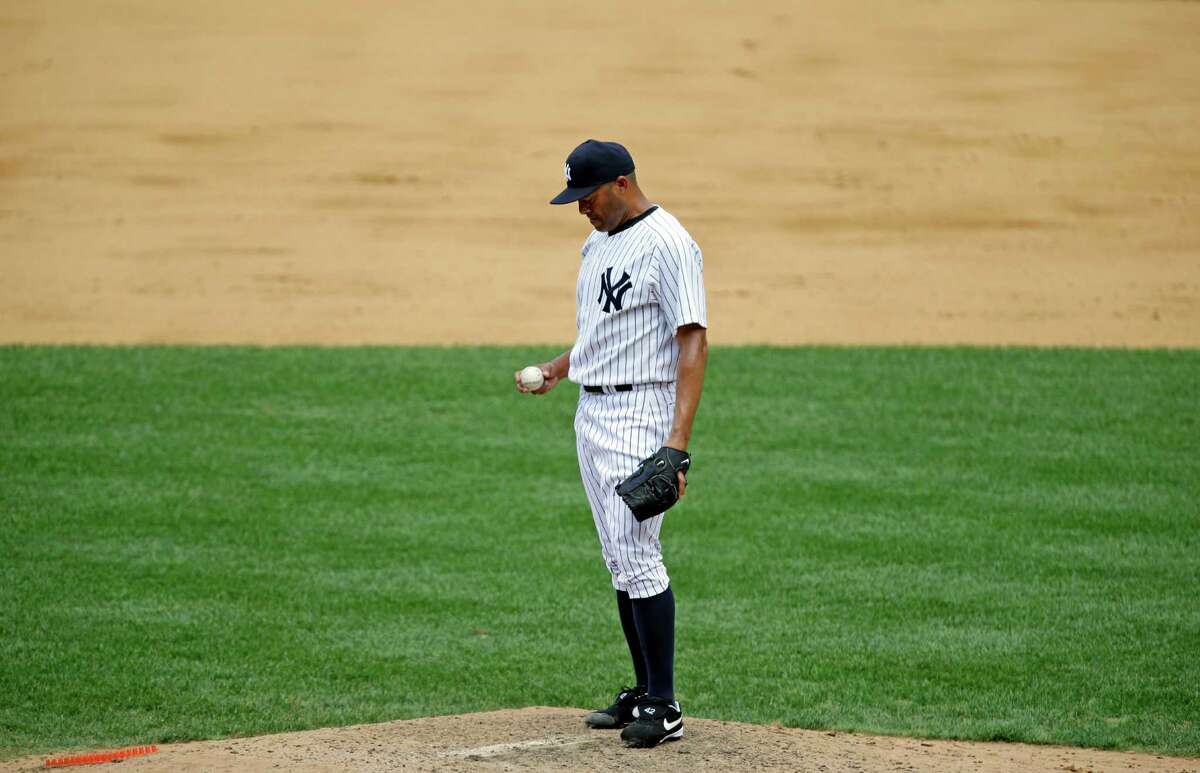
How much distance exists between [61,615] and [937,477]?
478cm

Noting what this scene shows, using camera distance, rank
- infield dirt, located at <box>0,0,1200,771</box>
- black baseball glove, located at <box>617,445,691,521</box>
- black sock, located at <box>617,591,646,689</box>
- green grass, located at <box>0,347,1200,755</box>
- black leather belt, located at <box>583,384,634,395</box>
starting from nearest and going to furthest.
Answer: black baseball glove, located at <box>617,445,691,521</box>, black leather belt, located at <box>583,384,634,395</box>, black sock, located at <box>617,591,646,689</box>, green grass, located at <box>0,347,1200,755</box>, infield dirt, located at <box>0,0,1200,771</box>

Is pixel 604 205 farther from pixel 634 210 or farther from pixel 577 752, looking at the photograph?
pixel 577 752

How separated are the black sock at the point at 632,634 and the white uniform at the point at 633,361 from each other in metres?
0.16

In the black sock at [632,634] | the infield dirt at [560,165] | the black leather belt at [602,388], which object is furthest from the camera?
the infield dirt at [560,165]

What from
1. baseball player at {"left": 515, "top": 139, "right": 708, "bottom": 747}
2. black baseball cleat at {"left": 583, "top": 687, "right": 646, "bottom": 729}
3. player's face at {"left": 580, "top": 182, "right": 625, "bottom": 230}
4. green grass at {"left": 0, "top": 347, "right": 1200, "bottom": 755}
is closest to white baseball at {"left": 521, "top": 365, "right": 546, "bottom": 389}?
baseball player at {"left": 515, "top": 139, "right": 708, "bottom": 747}

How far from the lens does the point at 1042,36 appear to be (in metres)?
18.9

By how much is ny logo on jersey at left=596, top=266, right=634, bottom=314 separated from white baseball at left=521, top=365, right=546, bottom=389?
0.38 metres

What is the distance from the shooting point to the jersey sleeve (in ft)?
15.3

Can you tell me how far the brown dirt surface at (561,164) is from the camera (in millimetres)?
13375

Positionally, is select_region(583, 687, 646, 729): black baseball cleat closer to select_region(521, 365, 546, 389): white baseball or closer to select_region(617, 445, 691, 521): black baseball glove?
select_region(617, 445, 691, 521): black baseball glove

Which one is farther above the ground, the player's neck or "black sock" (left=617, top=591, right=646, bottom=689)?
the player's neck

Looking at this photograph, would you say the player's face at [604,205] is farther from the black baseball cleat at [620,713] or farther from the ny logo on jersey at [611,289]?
the black baseball cleat at [620,713]

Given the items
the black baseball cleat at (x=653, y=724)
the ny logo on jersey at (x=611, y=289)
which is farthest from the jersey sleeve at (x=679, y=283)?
the black baseball cleat at (x=653, y=724)

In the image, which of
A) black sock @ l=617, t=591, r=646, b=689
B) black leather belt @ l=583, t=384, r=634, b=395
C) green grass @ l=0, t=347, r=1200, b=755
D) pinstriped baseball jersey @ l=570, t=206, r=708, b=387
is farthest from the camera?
green grass @ l=0, t=347, r=1200, b=755
